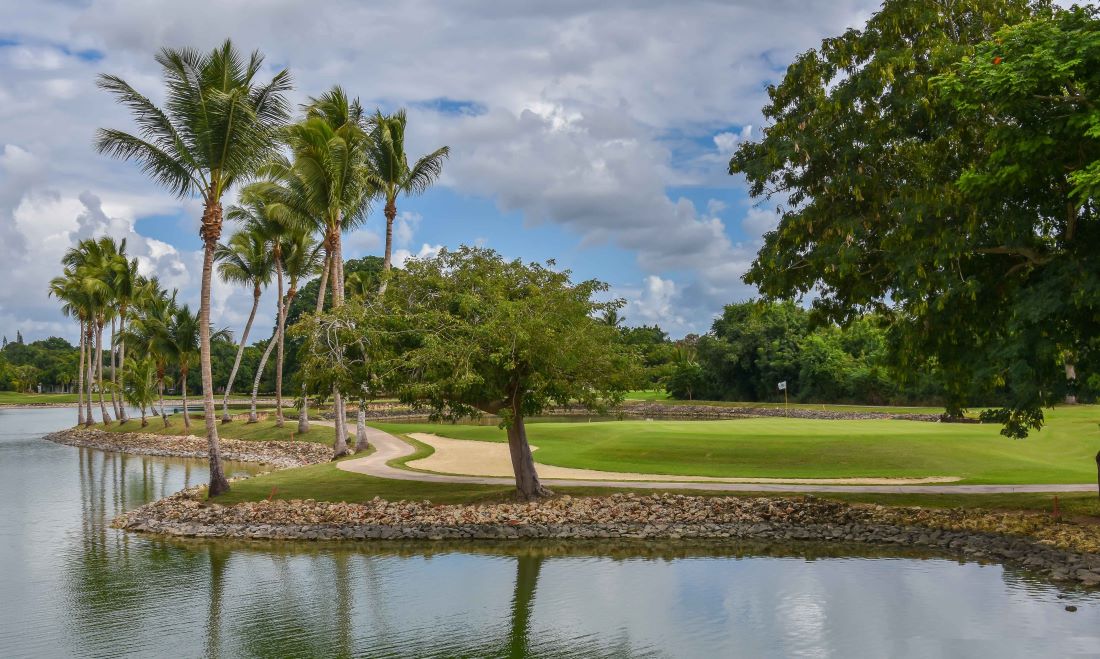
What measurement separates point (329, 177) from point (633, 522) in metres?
17.4

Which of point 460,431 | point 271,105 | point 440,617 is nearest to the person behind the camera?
point 440,617

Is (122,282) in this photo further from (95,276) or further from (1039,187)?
(1039,187)

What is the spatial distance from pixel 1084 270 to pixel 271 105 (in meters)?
21.4

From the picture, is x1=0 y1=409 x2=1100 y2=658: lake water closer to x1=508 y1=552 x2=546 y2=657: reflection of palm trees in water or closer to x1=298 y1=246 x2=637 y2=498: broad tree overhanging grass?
x1=508 y1=552 x2=546 y2=657: reflection of palm trees in water

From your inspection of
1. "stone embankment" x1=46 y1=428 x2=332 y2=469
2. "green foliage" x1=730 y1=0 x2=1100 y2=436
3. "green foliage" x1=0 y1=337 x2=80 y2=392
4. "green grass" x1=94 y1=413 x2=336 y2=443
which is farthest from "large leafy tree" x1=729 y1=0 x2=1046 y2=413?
"green foliage" x1=0 y1=337 x2=80 y2=392

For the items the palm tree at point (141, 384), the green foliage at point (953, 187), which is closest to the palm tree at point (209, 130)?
→ the green foliage at point (953, 187)

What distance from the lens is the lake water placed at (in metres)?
13.2

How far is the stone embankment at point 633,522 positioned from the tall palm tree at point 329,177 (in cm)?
869

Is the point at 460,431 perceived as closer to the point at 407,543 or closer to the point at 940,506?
the point at 407,543

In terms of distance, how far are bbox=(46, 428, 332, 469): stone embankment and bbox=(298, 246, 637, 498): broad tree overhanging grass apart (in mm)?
18121

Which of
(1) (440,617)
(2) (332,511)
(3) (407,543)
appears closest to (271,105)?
(2) (332,511)

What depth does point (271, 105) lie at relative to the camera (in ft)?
84.8

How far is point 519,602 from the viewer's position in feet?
51.8

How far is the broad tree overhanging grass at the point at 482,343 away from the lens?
70.2 feet
